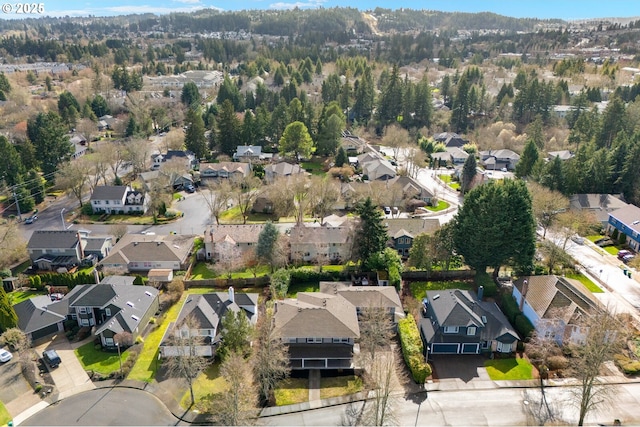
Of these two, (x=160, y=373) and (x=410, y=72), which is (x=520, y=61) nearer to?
(x=410, y=72)

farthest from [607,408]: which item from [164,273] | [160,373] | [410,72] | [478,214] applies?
[410,72]

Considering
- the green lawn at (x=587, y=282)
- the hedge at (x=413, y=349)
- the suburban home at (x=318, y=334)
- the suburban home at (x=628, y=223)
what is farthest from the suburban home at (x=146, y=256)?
the suburban home at (x=628, y=223)

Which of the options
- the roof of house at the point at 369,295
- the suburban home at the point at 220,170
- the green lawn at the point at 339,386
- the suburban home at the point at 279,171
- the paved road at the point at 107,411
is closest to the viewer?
the paved road at the point at 107,411

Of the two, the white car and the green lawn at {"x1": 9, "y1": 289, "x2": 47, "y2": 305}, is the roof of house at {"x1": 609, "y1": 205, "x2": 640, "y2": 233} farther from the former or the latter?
the green lawn at {"x1": 9, "y1": 289, "x2": 47, "y2": 305}

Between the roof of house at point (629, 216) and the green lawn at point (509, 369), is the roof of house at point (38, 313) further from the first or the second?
the roof of house at point (629, 216)

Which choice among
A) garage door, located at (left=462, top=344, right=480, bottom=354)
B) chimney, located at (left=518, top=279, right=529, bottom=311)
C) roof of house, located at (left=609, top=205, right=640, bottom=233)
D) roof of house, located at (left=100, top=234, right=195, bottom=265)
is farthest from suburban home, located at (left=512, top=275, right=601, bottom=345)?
roof of house, located at (left=100, top=234, right=195, bottom=265)

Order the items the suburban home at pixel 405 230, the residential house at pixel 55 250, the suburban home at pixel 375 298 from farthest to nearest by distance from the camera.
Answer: the suburban home at pixel 405 230 → the residential house at pixel 55 250 → the suburban home at pixel 375 298
